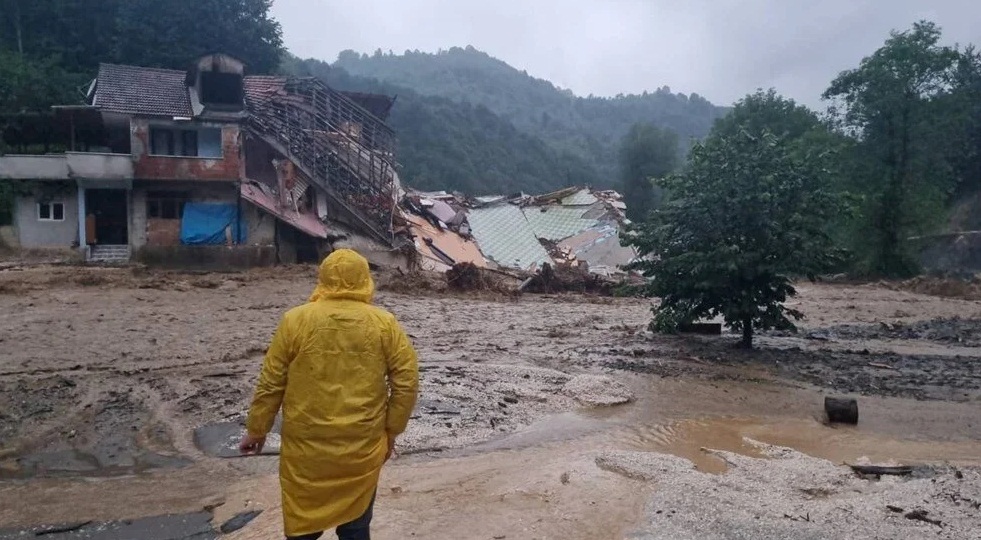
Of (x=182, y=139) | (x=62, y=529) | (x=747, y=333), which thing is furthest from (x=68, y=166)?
(x=62, y=529)

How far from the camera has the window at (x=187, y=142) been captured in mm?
25094

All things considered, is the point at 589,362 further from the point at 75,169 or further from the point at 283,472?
the point at 75,169

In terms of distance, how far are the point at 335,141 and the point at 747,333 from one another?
1974cm

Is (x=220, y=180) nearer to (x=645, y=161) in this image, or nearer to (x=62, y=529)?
(x=62, y=529)

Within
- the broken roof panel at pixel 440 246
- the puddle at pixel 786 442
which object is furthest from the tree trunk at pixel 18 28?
the puddle at pixel 786 442

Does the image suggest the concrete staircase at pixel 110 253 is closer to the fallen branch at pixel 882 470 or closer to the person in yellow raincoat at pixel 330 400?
the person in yellow raincoat at pixel 330 400

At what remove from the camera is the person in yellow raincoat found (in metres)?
3.58

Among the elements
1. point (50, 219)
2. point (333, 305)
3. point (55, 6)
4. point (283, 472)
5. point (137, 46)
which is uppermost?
point (55, 6)

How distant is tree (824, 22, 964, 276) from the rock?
26.3 meters

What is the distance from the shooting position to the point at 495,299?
2116 centimetres

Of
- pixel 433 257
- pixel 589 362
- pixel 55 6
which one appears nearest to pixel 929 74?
pixel 433 257

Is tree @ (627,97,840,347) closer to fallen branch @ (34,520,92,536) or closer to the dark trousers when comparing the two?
the dark trousers

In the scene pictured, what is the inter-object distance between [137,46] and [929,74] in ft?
118

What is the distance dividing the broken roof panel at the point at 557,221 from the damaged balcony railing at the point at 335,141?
27.6 ft
